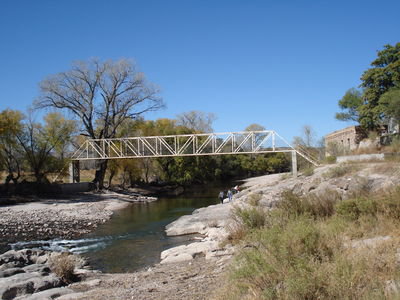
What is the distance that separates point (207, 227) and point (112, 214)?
1285cm

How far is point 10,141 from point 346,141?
35.1 metres

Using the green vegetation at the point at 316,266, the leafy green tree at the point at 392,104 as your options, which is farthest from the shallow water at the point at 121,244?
the leafy green tree at the point at 392,104

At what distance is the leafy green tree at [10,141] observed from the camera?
109 feet

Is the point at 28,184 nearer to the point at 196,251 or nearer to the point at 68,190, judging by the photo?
the point at 68,190

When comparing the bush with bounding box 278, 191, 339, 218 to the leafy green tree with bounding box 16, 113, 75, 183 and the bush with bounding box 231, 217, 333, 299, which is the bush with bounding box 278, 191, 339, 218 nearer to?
the bush with bounding box 231, 217, 333, 299

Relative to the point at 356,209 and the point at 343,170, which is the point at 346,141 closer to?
the point at 343,170

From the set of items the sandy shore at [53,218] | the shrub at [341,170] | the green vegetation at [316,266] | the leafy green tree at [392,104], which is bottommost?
the sandy shore at [53,218]

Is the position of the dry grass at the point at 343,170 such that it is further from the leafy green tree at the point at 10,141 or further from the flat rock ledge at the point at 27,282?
the leafy green tree at the point at 10,141

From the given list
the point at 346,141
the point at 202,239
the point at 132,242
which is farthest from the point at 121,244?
the point at 346,141

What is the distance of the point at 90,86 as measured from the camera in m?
42.1

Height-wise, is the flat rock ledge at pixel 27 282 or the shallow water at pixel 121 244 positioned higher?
the flat rock ledge at pixel 27 282

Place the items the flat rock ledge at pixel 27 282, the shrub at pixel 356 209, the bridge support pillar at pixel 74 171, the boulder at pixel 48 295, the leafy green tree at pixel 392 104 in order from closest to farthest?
the boulder at pixel 48 295, the flat rock ledge at pixel 27 282, the shrub at pixel 356 209, the leafy green tree at pixel 392 104, the bridge support pillar at pixel 74 171

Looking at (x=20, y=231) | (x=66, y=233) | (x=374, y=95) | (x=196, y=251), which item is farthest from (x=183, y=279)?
(x=374, y=95)

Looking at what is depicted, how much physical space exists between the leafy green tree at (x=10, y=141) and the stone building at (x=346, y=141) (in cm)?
3156
